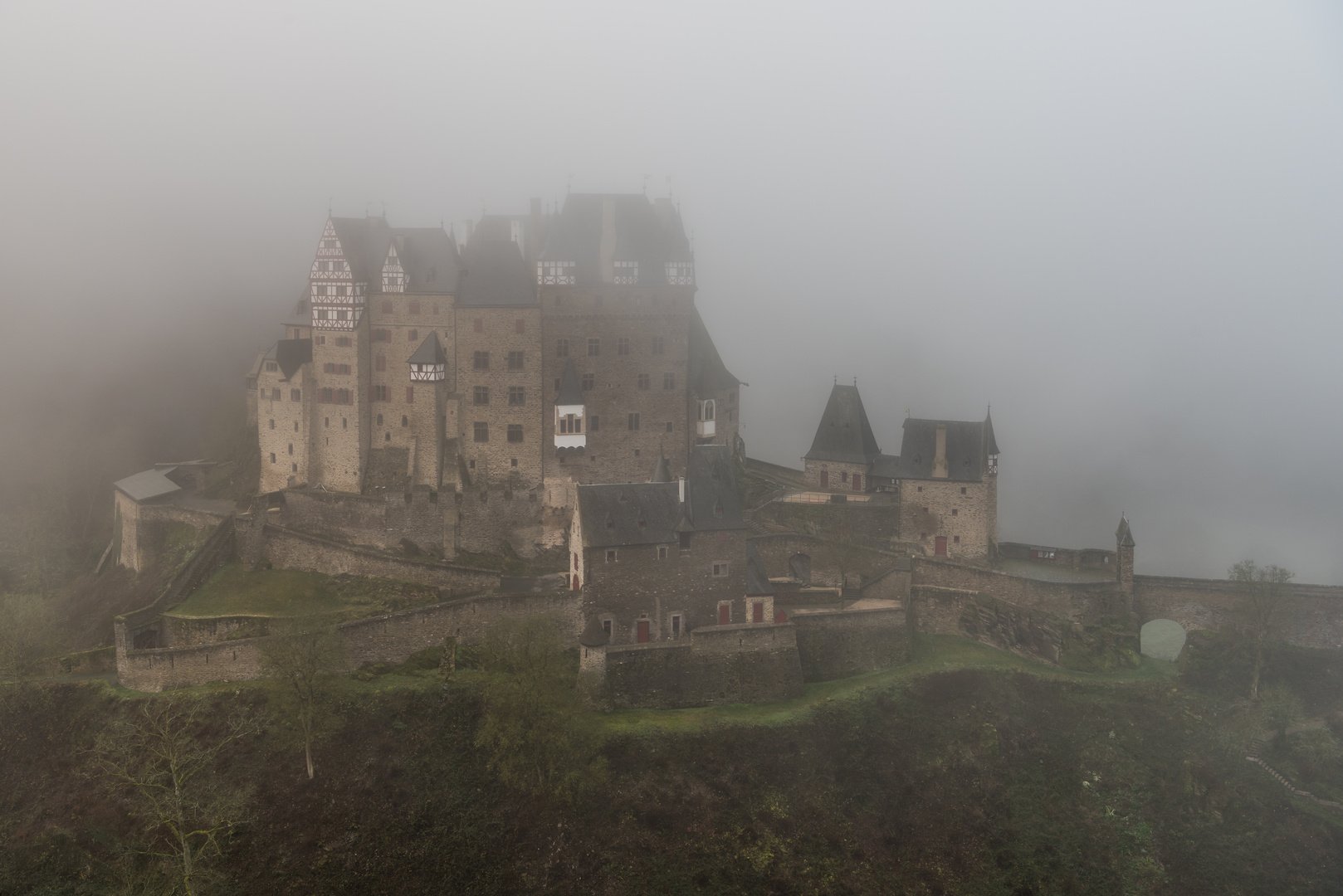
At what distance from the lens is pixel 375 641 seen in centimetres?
3928

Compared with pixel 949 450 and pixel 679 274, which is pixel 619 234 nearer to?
pixel 679 274

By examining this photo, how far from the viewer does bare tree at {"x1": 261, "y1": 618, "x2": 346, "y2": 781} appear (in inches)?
1388

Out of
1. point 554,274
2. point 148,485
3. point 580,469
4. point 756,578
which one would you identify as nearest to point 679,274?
point 554,274

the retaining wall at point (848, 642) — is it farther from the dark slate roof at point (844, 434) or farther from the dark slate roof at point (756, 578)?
the dark slate roof at point (844, 434)

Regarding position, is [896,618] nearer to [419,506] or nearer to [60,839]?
[419,506]

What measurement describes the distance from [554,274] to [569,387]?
4979 millimetres

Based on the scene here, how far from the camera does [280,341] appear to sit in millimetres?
51625

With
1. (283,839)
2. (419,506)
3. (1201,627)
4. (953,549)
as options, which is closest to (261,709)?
(283,839)

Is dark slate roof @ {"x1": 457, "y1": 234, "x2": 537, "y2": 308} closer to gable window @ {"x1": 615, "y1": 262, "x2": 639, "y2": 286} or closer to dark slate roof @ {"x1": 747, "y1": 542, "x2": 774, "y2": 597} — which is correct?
gable window @ {"x1": 615, "y1": 262, "x2": 639, "y2": 286}

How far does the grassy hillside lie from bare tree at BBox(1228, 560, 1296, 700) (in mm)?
4367

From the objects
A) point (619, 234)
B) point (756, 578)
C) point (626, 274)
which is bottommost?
point (756, 578)

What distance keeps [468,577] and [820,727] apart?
46.6 feet

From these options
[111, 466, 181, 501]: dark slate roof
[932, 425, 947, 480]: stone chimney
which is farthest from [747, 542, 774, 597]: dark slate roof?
[111, 466, 181, 501]: dark slate roof

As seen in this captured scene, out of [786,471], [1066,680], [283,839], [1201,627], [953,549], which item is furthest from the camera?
[786,471]
